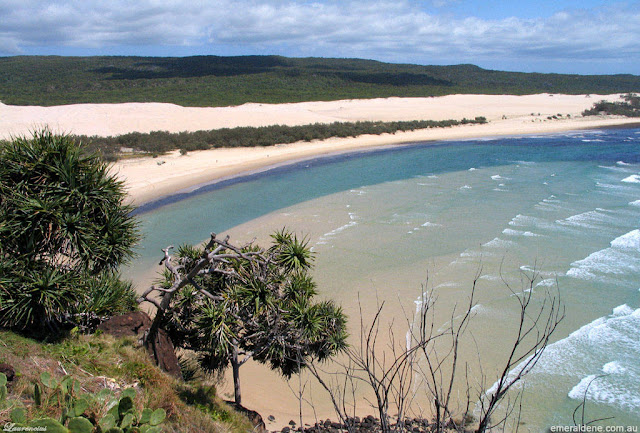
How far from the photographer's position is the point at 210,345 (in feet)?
23.5

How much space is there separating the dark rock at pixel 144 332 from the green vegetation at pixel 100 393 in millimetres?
276

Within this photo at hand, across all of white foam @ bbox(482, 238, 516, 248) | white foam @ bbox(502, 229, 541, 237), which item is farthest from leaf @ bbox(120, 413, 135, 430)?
white foam @ bbox(502, 229, 541, 237)

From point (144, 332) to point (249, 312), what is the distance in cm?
188

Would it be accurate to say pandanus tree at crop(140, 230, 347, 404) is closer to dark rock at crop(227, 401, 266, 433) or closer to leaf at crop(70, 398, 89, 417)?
dark rock at crop(227, 401, 266, 433)

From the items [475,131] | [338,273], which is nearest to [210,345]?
[338,273]

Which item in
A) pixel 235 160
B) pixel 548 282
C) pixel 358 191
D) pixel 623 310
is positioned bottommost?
pixel 623 310

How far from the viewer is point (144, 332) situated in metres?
8.04

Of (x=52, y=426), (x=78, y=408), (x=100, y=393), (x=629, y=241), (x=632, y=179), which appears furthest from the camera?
(x=632, y=179)

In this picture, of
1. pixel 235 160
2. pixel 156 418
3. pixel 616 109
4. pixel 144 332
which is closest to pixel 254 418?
pixel 144 332

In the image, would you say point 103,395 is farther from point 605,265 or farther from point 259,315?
point 605,265

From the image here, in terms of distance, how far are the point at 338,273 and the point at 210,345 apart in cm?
724

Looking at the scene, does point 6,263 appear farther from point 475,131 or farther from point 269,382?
point 475,131

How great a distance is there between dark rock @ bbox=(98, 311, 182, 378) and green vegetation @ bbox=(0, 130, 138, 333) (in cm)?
30

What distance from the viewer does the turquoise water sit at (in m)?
9.87
